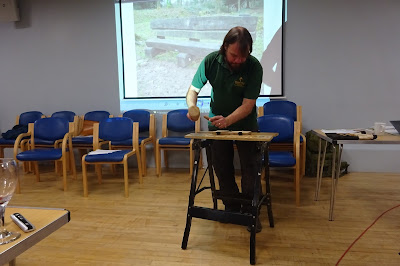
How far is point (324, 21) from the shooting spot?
3998 millimetres

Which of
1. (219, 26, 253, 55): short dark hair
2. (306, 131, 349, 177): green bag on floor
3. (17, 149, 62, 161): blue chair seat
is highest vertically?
(219, 26, 253, 55): short dark hair

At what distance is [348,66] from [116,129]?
10.2 feet

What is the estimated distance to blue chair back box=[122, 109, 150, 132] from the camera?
426 cm

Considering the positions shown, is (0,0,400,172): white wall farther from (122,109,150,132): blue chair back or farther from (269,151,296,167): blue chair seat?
(269,151,296,167): blue chair seat

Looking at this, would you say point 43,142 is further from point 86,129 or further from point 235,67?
point 235,67

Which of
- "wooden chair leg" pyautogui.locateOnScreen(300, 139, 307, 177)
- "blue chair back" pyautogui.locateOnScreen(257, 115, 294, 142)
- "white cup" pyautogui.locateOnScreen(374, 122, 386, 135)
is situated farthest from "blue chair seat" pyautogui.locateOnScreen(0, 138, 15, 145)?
"white cup" pyautogui.locateOnScreen(374, 122, 386, 135)

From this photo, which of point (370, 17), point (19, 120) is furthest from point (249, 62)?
point (19, 120)

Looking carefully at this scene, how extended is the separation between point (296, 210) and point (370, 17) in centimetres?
280

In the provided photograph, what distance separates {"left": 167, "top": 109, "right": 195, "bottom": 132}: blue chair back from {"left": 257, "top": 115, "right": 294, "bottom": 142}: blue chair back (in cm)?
132

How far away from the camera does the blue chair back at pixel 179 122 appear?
4156 mm

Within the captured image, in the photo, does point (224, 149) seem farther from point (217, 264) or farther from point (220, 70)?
point (217, 264)

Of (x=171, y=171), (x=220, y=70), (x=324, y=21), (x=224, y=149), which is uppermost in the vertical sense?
(x=324, y=21)

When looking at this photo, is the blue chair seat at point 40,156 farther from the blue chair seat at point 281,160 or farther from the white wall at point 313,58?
the blue chair seat at point 281,160

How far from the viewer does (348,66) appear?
158 inches
